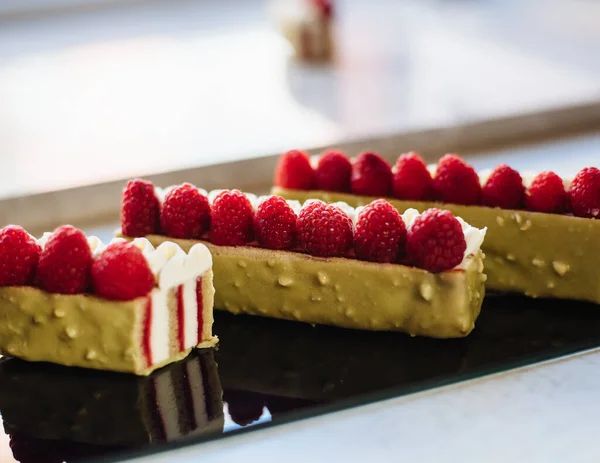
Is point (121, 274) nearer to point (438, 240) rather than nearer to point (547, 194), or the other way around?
point (438, 240)

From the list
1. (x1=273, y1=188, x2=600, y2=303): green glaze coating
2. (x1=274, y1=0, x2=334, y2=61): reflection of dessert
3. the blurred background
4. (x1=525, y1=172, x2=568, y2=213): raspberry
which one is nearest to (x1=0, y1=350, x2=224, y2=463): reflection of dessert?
(x1=273, y1=188, x2=600, y2=303): green glaze coating

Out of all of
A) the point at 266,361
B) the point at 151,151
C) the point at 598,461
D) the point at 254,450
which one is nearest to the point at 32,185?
the point at 151,151

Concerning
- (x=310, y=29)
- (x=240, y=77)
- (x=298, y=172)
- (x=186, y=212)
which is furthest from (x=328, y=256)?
(x=310, y=29)

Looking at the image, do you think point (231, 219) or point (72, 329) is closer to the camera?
point (72, 329)

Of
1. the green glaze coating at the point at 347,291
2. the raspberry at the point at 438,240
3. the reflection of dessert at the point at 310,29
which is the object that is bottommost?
the green glaze coating at the point at 347,291

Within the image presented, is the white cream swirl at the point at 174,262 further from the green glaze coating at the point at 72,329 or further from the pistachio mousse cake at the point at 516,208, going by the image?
the pistachio mousse cake at the point at 516,208

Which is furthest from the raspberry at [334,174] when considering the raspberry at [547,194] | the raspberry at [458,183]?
the raspberry at [547,194]
